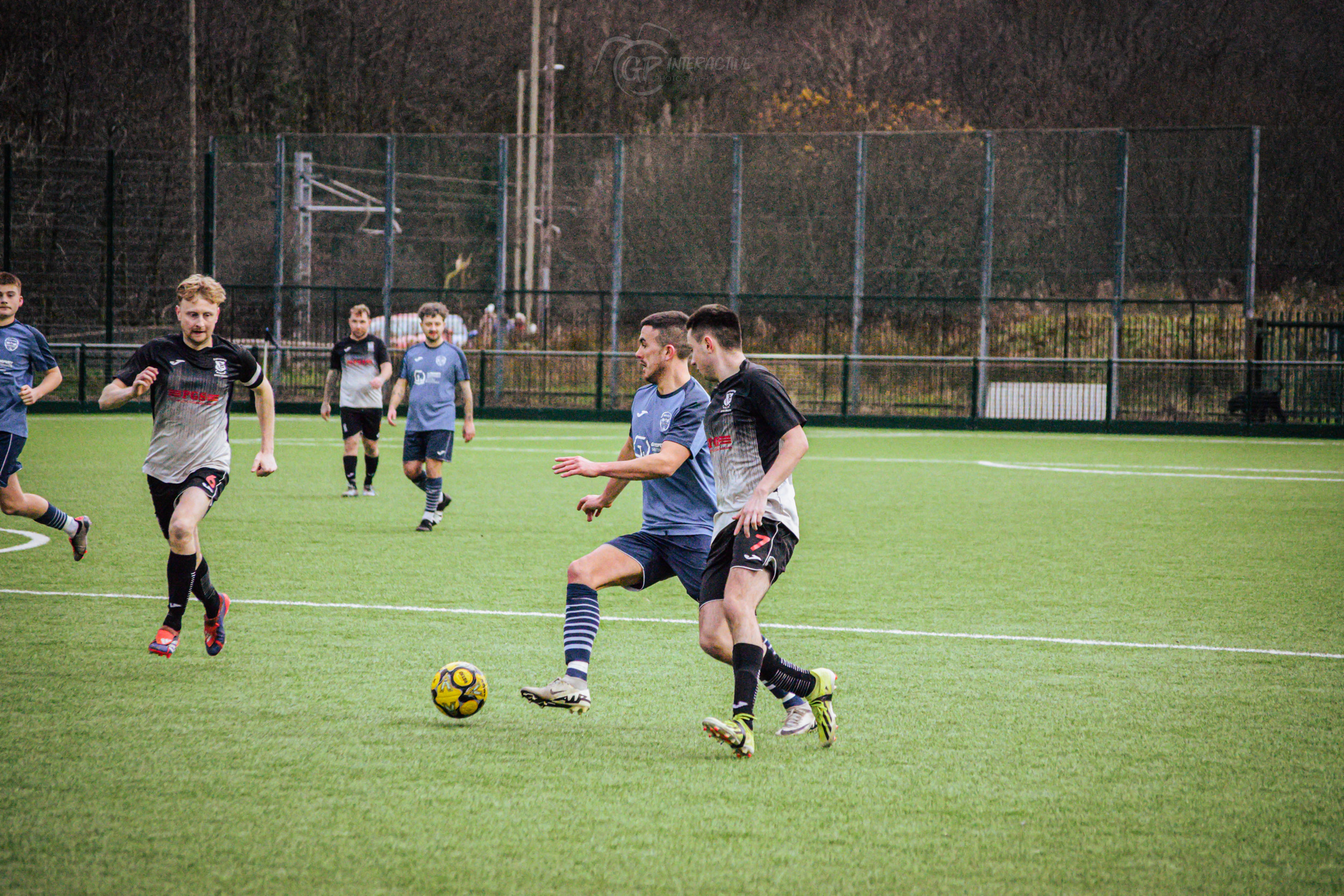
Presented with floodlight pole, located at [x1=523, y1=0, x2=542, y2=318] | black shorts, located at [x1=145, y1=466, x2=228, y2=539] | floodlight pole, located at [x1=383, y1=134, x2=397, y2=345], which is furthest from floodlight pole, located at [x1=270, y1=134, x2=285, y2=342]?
black shorts, located at [x1=145, y1=466, x2=228, y2=539]

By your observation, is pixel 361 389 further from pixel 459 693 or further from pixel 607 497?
pixel 459 693

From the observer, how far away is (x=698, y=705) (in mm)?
5980

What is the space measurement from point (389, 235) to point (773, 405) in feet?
83.5

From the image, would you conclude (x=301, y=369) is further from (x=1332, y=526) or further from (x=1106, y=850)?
(x=1106, y=850)

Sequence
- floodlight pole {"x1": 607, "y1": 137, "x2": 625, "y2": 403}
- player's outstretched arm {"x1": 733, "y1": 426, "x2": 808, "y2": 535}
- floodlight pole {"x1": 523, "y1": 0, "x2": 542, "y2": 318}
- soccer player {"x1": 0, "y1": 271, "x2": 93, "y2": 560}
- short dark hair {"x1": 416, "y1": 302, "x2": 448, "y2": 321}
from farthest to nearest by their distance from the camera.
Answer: floodlight pole {"x1": 523, "y1": 0, "x2": 542, "y2": 318} → floodlight pole {"x1": 607, "y1": 137, "x2": 625, "y2": 403} → short dark hair {"x1": 416, "y1": 302, "x2": 448, "y2": 321} → soccer player {"x1": 0, "y1": 271, "x2": 93, "y2": 560} → player's outstretched arm {"x1": 733, "y1": 426, "x2": 808, "y2": 535}

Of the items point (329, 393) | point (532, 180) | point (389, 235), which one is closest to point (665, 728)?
point (329, 393)

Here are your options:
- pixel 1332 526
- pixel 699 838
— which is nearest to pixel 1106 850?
pixel 699 838

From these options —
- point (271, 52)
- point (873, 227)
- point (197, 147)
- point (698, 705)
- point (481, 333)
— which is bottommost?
point (698, 705)

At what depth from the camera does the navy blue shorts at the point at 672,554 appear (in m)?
5.96

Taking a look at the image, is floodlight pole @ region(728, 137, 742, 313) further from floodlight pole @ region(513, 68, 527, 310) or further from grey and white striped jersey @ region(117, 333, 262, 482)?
grey and white striped jersey @ region(117, 333, 262, 482)

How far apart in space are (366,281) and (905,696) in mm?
27035

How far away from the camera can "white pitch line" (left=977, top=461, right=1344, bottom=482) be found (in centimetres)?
1703

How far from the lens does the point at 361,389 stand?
14867 mm

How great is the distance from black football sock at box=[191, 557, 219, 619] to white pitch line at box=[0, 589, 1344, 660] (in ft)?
4.16
